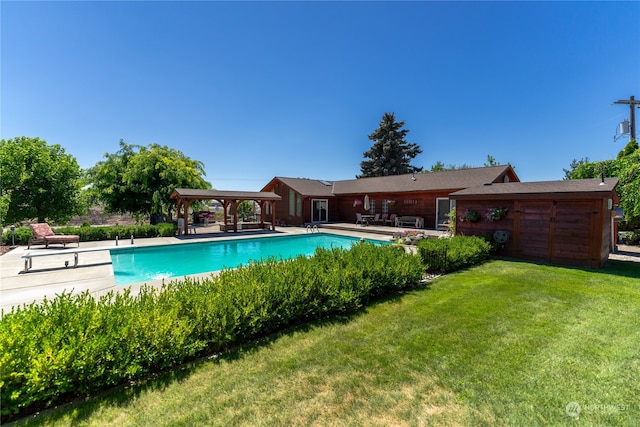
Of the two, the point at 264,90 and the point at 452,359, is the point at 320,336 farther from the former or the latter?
the point at 264,90

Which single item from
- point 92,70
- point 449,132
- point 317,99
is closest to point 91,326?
point 92,70

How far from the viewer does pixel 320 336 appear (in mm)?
4031

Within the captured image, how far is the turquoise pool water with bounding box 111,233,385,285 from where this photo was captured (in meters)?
9.71

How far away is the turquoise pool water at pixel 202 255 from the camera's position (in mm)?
9709

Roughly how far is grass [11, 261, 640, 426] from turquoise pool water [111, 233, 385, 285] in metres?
4.40

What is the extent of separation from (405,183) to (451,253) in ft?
45.7

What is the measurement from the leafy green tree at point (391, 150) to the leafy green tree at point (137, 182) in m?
26.8

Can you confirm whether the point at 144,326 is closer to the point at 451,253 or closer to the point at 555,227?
the point at 451,253

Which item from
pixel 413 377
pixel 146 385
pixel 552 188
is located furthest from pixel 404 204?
pixel 146 385

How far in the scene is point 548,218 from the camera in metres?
9.16

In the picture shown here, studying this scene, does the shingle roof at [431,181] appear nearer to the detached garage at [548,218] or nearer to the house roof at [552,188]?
the house roof at [552,188]

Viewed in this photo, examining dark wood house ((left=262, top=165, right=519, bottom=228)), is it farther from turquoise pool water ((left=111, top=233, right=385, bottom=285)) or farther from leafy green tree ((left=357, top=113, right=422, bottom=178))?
leafy green tree ((left=357, top=113, right=422, bottom=178))

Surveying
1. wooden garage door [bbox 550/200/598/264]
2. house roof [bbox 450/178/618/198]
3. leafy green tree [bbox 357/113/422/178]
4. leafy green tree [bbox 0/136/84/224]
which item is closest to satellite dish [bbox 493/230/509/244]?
wooden garage door [bbox 550/200/598/264]

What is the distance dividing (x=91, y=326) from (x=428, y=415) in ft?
11.6
